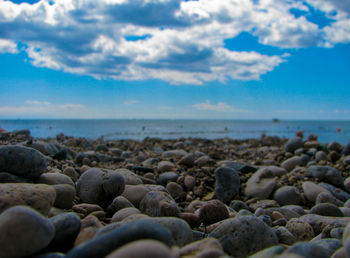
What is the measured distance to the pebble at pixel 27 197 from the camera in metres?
2.42

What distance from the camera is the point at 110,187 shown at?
11.9 feet

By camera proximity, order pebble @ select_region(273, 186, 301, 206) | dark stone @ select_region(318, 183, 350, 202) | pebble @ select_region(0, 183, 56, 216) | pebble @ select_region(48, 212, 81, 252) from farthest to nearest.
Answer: dark stone @ select_region(318, 183, 350, 202), pebble @ select_region(273, 186, 301, 206), pebble @ select_region(0, 183, 56, 216), pebble @ select_region(48, 212, 81, 252)

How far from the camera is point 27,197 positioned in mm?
2494

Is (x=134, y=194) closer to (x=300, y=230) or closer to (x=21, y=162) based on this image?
(x=21, y=162)

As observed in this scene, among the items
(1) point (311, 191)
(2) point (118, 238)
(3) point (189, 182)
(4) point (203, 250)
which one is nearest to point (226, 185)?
(3) point (189, 182)

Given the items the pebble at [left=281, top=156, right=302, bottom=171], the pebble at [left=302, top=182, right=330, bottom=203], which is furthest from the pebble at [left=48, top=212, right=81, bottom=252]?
the pebble at [left=281, top=156, right=302, bottom=171]

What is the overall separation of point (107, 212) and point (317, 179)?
5.32 m

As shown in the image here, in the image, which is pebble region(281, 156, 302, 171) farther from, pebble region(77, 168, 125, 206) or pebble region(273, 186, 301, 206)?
pebble region(77, 168, 125, 206)

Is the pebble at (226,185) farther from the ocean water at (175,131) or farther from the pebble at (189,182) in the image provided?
the ocean water at (175,131)

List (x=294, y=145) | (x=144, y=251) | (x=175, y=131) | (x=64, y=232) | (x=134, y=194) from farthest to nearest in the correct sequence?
(x=175, y=131) < (x=294, y=145) < (x=134, y=194) < (x=64, y=232) < (x=144, y=251)

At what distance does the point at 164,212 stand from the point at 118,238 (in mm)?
1306

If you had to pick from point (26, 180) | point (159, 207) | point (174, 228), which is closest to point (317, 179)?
point (159, 207)

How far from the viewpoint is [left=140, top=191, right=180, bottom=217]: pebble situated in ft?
10.0

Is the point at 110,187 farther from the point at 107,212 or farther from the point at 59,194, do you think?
the point at 59,194
